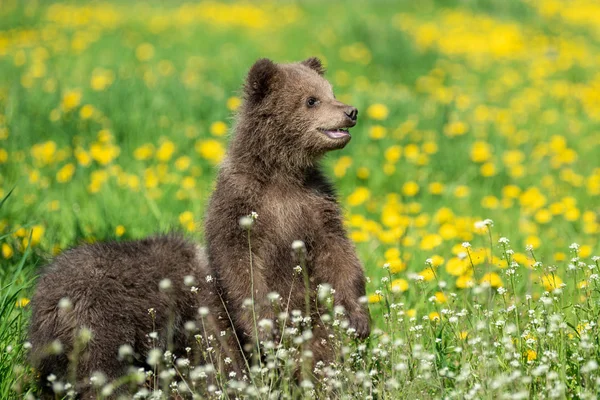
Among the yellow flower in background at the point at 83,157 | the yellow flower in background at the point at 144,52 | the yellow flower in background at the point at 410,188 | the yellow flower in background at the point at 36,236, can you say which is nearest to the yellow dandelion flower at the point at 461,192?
the yellow flower in background at the point at 410,188

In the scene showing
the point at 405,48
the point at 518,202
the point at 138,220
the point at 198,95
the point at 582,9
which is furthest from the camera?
the point at 582,9

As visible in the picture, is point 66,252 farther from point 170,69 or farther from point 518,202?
point 170,69

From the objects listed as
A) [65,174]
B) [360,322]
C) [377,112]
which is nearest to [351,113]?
[360,322]

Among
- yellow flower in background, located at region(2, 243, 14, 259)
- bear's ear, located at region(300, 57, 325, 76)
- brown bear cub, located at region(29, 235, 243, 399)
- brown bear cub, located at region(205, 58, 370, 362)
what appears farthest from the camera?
yellow flower in background, located at region(2, 243, 14, 259)

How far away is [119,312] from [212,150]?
297 centimetres

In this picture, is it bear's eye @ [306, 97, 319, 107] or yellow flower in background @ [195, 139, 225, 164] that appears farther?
yellow flower in background @ [195, 139, 225, 164]

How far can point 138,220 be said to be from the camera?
5.70 meters

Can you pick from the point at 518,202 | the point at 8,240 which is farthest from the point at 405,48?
the point at 8,240

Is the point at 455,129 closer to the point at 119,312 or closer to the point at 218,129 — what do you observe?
the point at 218,129

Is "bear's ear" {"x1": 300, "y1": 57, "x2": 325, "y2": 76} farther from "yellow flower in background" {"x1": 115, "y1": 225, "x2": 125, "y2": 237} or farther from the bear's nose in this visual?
"yellow flower in background" {"x1": 115, "y1": 225, "x2": 125, "y2": 237}

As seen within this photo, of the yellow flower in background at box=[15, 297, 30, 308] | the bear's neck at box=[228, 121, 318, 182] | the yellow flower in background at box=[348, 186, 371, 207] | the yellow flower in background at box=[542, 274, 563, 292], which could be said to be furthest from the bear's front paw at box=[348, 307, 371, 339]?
the yellow flower in background at box=[348, 186, 371, 207]

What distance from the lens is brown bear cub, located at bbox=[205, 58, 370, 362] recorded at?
12.6 ft

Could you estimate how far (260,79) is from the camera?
4117mm

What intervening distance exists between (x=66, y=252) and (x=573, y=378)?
245 cm
